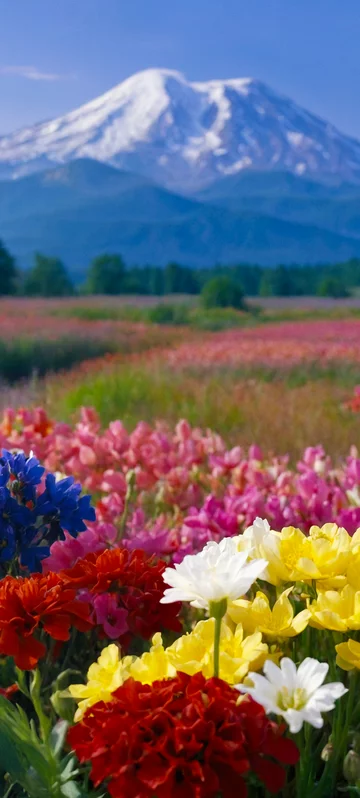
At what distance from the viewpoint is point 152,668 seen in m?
1.28

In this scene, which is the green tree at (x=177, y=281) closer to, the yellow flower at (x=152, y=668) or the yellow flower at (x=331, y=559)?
the yellow flower at (x=331, y=559)

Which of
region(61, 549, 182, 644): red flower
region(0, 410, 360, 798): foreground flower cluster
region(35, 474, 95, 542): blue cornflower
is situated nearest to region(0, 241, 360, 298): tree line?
region(35, 474, 95, 542): blue cornflower

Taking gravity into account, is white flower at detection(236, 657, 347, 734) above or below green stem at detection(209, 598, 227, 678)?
below

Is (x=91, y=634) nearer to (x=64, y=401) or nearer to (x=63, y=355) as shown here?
(x=64, y=401)

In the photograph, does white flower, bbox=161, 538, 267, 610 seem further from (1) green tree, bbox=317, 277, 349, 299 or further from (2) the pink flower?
(1) green tree, bbox=317, 277, 349, 299

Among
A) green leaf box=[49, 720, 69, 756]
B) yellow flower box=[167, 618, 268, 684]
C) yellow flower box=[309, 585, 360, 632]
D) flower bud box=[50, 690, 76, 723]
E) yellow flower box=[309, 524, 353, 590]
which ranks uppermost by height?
yellow flower box=[309, 524, 353, 590]

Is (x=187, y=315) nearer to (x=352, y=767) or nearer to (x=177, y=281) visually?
(x=352, y=767)

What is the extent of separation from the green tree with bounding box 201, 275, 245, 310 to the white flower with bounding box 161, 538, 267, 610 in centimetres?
2591

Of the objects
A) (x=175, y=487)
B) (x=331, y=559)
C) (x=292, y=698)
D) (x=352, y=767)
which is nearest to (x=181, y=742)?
(x=292, y=698)

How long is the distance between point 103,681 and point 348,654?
0.34 meters

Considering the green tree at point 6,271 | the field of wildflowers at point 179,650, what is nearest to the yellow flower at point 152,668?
the field of wildflowers at point 179,650

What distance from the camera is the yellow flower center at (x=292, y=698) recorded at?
117cm

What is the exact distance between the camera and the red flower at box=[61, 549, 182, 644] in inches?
59.5

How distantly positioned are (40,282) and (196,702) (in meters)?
45.8
